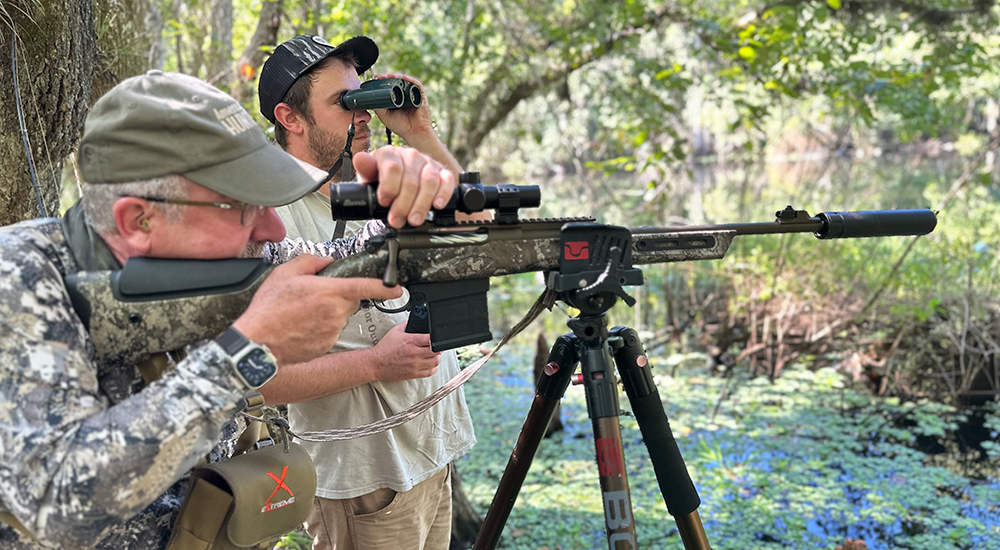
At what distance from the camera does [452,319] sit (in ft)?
5.50

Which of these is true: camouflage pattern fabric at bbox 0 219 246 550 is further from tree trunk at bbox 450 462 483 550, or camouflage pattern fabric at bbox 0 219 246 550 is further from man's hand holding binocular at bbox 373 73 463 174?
tree trunk at bbox 450 462 483 550

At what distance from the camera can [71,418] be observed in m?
1.05

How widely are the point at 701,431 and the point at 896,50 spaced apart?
781cm

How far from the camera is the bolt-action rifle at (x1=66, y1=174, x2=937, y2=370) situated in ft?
3.97

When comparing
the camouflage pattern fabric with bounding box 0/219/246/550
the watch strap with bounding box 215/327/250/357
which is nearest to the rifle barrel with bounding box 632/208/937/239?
the watch strap with bounding box 215/327/250/357

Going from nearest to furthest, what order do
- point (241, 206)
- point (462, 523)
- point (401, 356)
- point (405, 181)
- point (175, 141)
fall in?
1. point (175, 141)
2. point (241, 206)
3. point (405, 181)
4. point (401, 356)
5. point (462, 523)

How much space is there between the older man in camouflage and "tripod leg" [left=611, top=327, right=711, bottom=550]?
0.68 meters

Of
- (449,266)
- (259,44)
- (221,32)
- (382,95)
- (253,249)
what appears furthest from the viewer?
(221,32)

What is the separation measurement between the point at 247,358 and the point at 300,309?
0.15 m

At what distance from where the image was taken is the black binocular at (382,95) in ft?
6.56

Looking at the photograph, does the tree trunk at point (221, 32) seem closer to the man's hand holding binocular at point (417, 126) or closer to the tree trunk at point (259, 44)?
the tree trunk at point (259, 44)

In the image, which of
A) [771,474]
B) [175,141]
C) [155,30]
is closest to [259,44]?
[155,30]

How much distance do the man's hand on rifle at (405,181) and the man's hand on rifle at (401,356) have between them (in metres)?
0.53

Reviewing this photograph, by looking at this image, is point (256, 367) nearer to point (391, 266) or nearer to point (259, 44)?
point (391, 266)
